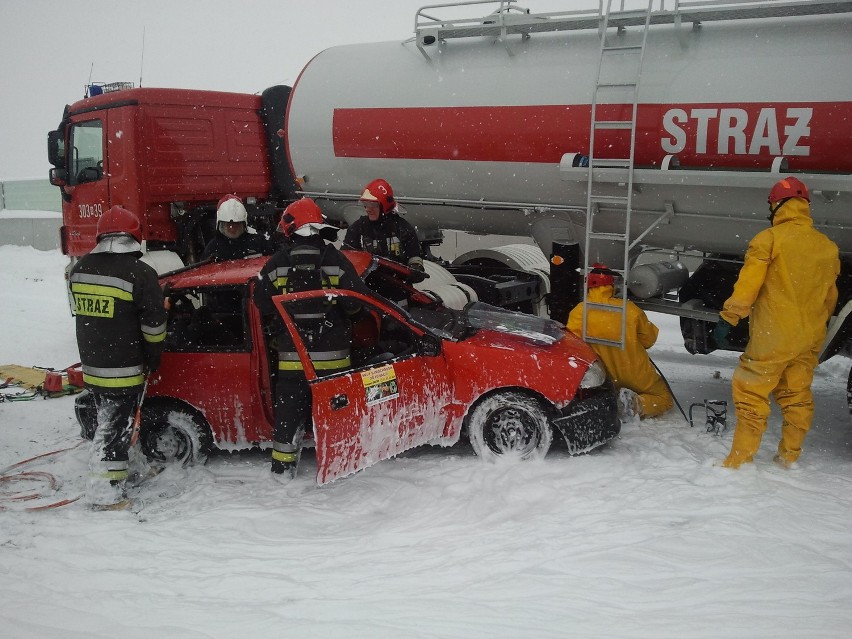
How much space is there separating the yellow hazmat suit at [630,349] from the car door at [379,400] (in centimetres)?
155

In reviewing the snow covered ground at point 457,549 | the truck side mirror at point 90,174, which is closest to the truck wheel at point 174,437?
the snow covered ground at point 457,549

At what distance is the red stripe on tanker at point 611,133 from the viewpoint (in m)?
5.21

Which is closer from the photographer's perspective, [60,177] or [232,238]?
[232,238]

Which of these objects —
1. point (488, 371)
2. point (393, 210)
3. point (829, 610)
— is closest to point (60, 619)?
point (488, 371)

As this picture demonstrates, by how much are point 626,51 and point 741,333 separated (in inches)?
94.4

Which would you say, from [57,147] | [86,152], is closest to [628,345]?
[86,152]

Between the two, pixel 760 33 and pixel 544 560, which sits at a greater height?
pixel 760 33

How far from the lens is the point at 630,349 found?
19.5 feet

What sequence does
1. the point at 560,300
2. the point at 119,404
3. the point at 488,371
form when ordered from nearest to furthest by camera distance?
1. the point at 119,404
2. the point at 488,371
3. the point at 560,300

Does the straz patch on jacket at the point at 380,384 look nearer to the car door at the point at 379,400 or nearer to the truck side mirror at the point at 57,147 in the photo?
the car door at the point at 379,400

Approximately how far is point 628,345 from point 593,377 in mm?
891

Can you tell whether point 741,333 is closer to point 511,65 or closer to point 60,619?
point 511,65

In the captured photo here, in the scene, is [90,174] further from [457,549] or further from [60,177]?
[457,549]

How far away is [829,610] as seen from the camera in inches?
130
